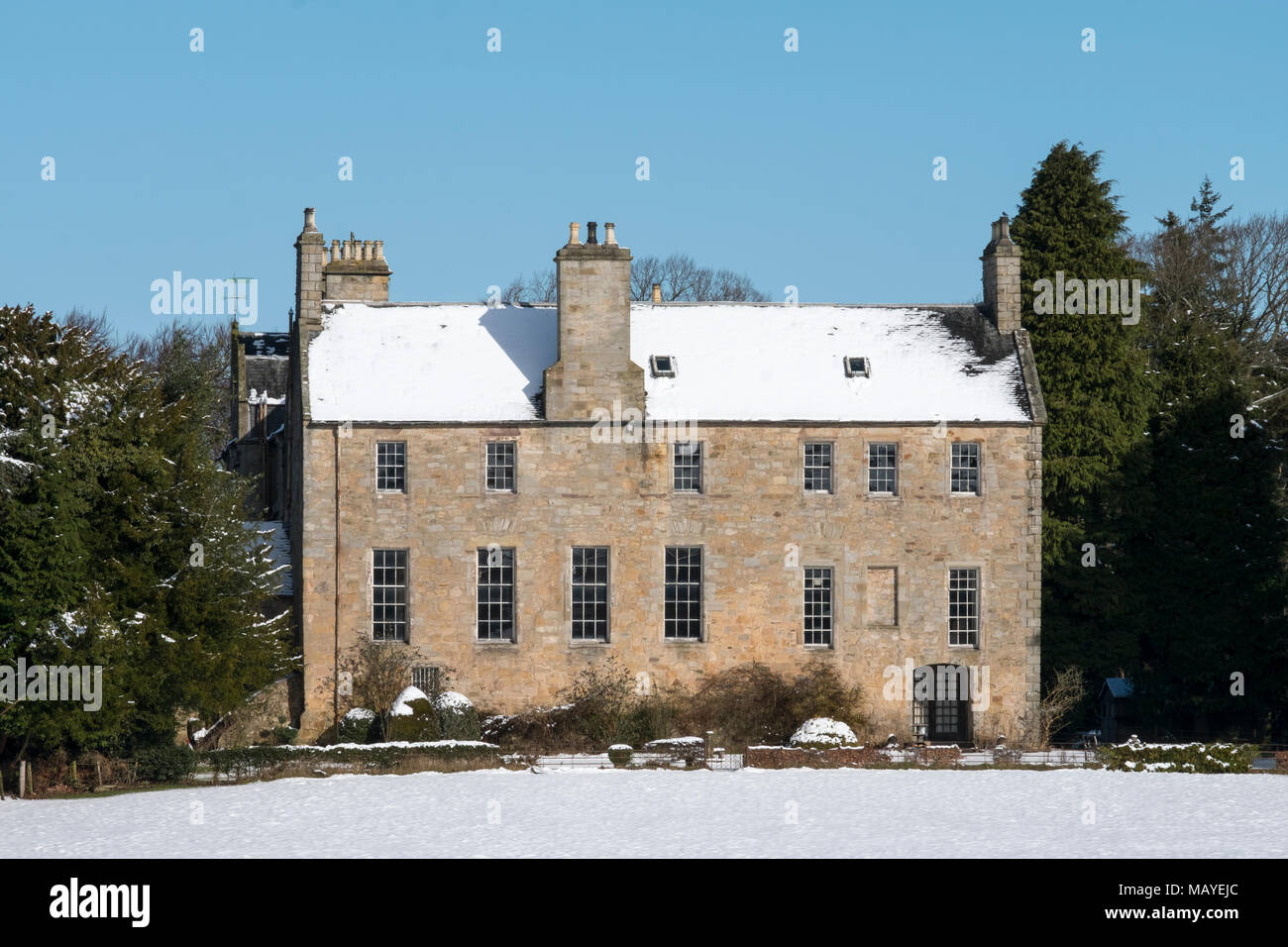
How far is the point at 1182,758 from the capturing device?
37.7 metres

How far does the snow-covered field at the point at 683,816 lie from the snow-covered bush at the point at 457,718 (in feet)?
9.63

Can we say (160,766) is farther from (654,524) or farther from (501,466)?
(654,524)

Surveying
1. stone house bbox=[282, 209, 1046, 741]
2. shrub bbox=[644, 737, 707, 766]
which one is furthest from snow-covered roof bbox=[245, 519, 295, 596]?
shrub bbox=[644, 737, 707, 766]

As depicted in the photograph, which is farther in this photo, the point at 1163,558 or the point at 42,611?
the point at 1163,558

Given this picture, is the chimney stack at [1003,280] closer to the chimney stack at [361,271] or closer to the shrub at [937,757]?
the shrub at [937,757]

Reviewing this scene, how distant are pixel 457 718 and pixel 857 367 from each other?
12.7 meters

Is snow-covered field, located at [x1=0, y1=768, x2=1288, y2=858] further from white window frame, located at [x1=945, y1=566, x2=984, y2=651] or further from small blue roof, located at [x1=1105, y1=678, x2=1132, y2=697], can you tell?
small blue roof, located at [x1=1105, y1=678, x2=1132, y2=697]

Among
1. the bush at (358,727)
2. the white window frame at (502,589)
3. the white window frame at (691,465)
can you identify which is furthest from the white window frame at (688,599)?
the bush at (358,727)

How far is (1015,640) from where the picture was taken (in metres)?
42.2

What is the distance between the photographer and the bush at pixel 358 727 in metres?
38.9
